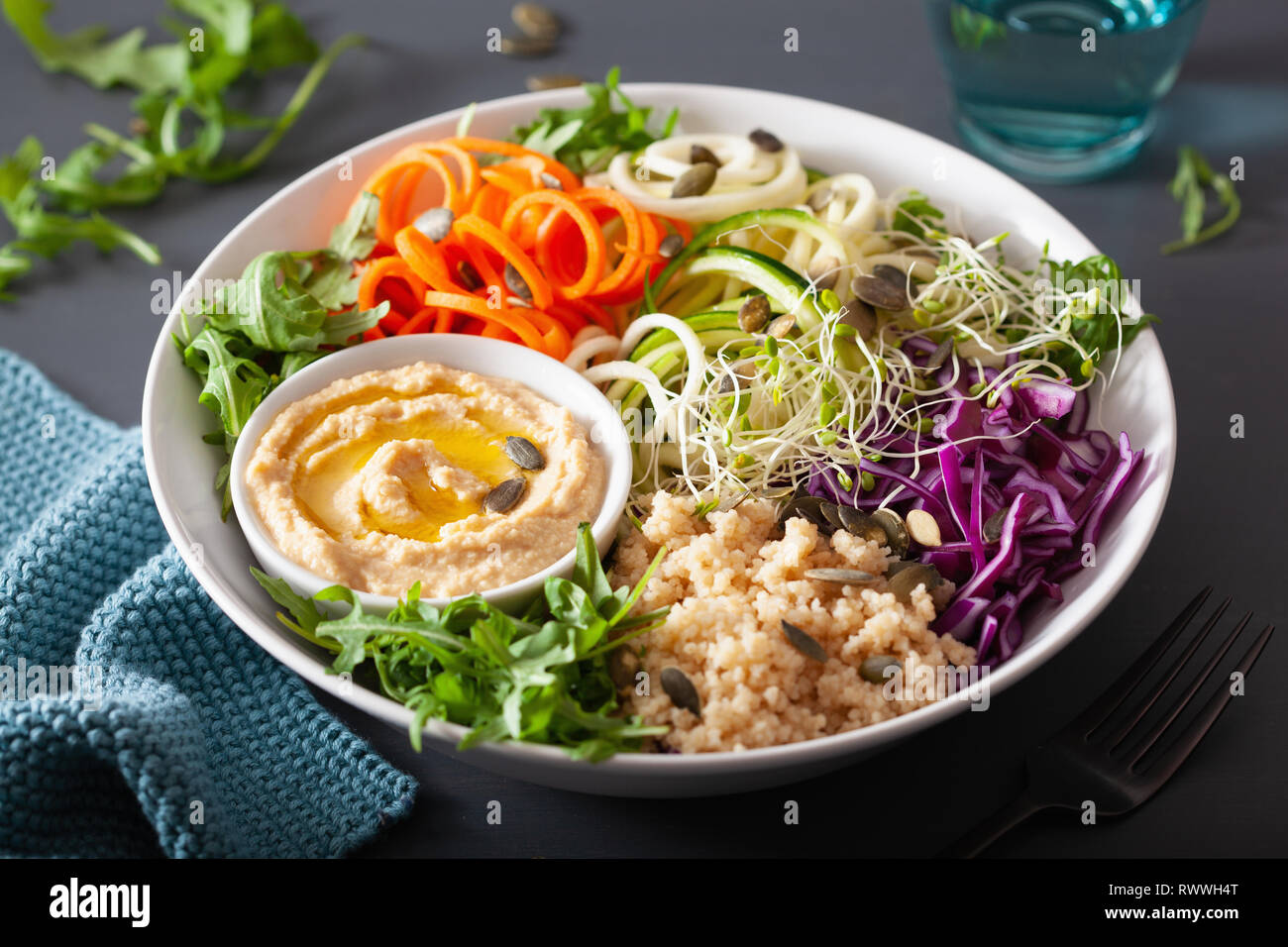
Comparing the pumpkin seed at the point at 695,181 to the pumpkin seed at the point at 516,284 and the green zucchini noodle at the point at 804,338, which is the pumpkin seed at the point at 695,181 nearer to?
the green zucchini noodle at the point at 804,338

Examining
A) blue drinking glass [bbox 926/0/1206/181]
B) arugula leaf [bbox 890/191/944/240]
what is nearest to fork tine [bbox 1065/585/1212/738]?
arugula leaf [bbox 890/191/944/240]

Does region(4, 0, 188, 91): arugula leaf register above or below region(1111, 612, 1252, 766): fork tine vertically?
above

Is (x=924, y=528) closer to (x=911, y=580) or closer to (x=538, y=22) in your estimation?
(x=911, y=580)

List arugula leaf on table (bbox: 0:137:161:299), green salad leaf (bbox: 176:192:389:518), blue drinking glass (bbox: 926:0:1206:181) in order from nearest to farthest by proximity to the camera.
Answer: green salad leaf (bbox: 176:192:389:518) → blue drinking glass (bbox: 926:0:1206:181) → arugula leaf on table (bbox: 0:137:161:299)

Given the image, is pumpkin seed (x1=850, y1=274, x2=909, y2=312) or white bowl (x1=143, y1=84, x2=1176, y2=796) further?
pumpkin seed (x1=850, y1=274, x2=909, y2=312)

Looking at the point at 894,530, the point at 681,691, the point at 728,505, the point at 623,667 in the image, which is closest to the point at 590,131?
the point at 728,505

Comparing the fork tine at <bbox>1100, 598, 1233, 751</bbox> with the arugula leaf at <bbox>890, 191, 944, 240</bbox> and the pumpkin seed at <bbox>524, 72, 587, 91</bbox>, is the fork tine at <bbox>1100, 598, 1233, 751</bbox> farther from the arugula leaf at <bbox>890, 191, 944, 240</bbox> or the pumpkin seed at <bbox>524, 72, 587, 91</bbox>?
the pumpkin seed at <bbox>524, 72, 587, 91</bbox>

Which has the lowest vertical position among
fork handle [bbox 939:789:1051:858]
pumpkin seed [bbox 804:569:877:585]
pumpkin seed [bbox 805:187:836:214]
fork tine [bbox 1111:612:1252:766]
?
fork handle [bbox 939:789:1051:858]
